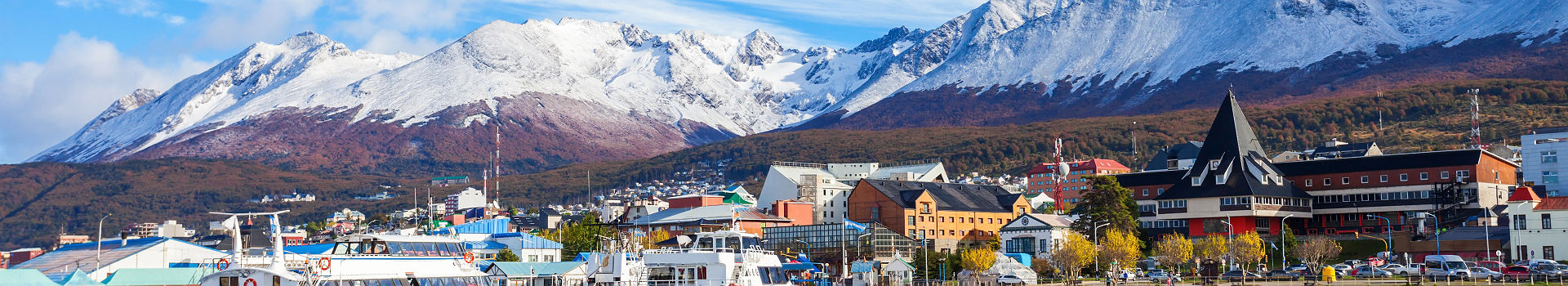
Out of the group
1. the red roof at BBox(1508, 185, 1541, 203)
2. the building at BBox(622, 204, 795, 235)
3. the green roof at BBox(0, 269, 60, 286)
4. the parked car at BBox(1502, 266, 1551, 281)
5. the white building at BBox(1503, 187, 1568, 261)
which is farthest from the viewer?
the building at BBox(622, 204, 795, 235)

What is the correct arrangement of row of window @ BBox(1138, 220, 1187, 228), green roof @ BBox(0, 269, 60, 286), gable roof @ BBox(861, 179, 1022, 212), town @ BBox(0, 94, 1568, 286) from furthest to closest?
gable roof @ BBox(861, 179, 1022, 212) → row of window @ BBox(1138, 220, 1187, 228) → town @ BBox(0, 94, 1568, 286) → green roof @ BBox(0, 269, 60, 286)

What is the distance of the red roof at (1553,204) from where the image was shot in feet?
242

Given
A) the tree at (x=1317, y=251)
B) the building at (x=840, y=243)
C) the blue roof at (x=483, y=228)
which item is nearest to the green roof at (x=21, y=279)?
the tree at (x=1317, y=251)

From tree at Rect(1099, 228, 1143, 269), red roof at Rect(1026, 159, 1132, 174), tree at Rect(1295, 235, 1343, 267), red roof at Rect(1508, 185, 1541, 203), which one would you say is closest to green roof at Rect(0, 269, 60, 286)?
tree at Rect(1099, 228, 1143, 269)

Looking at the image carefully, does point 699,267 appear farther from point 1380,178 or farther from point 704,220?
point 704,220

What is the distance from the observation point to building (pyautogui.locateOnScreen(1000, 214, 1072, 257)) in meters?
99.9

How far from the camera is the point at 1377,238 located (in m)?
91.1

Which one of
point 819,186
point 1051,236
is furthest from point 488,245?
point 819,186

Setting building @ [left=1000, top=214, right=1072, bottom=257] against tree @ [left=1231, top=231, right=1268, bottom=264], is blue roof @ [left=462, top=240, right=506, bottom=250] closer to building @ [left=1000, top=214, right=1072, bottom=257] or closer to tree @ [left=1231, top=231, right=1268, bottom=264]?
building @ [left=1000, top=214, right=1072, bottom=257]

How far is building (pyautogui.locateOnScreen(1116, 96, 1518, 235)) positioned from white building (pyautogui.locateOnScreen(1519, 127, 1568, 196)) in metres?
2.07

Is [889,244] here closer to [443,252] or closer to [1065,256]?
[1065,256]

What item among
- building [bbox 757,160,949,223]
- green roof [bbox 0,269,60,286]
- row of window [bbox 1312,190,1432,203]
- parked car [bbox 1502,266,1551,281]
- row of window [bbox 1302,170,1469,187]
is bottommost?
parked car [bbox 1502,266,1551,281]

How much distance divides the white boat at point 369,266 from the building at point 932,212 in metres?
68.2

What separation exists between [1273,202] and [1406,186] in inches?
348
